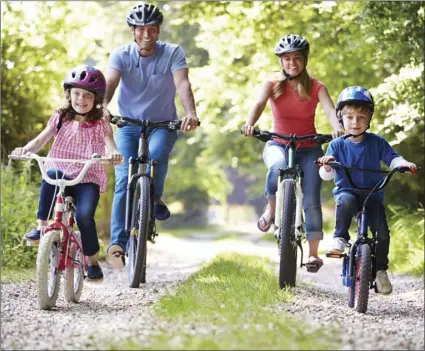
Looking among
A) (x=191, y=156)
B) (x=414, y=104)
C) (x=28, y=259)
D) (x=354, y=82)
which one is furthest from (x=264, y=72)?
(x=191, y=156)

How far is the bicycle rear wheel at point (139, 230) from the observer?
7.13 m

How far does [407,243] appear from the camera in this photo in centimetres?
1198

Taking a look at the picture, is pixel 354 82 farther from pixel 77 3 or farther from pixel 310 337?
pixel 310 337

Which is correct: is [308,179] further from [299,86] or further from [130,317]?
[130,317]

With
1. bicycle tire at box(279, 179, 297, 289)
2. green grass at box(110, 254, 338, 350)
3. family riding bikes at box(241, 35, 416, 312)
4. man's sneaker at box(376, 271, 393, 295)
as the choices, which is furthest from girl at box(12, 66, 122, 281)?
man's sneaker at box(376, 271, 393, 295)

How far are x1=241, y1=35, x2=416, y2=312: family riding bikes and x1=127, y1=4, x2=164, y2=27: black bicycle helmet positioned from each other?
1.05 m

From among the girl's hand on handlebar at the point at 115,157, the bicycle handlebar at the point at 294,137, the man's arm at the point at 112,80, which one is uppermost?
the man's arm at the point at 112,80

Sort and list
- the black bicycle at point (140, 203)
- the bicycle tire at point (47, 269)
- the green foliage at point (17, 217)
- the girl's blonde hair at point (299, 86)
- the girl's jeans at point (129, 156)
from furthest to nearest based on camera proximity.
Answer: the green foliage at point (17, 217)
the girl's jeans at point (129, 156)
the girl's blonde hair at point (299, 86)
the black bicycle at point (140, 203)
the bicycle tire at point (47, 269)

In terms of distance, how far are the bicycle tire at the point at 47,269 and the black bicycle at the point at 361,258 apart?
1904 mm

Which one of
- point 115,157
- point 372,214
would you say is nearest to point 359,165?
point 372,214

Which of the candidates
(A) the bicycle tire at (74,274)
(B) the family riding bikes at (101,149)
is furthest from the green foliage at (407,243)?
(A) the bicycle tire at (74,274)

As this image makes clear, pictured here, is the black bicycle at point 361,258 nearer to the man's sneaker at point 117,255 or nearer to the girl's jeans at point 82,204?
the girl's jeans at point 82,204

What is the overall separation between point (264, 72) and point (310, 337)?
10.4 m

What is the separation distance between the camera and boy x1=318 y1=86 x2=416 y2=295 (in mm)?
6336
